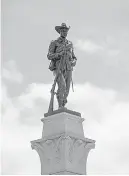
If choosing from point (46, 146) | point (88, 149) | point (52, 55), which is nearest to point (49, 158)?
point (46, 146)

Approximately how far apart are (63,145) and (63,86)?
2129 millimetres

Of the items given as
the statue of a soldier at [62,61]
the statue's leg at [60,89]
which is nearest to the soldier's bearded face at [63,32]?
the statue of a soldier at [62,61]

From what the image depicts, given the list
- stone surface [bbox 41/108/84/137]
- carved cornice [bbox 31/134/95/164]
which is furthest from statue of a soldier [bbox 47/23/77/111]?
carved cornice [bbox 31/134/95/164]

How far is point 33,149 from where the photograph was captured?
50.5ft

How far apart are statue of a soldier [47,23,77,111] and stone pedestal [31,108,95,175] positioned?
630mm

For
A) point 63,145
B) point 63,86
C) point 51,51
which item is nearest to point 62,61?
point 51,51

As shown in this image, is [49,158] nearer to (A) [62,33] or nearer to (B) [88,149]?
(B) [88,149]

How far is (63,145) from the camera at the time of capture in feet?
46.8

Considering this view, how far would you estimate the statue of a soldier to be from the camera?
1522cm

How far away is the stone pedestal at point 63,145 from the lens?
1428 centimetres

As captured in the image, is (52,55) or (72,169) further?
(52,55)

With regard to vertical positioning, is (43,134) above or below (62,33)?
below

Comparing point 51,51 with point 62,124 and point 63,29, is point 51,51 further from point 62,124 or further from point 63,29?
point 62,124

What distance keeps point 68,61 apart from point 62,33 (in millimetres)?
1050
